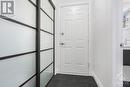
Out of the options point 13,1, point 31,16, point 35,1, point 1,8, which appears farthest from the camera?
point 35,1

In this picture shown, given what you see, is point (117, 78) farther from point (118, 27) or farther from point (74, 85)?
point (74, 85)

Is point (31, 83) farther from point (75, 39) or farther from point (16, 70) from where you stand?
point (75, 39)

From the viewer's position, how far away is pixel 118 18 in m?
1.50

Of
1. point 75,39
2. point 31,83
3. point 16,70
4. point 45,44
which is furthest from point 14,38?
point 75,39

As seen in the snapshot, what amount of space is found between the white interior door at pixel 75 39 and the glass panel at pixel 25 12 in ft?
6.37

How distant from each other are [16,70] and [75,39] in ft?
8.27

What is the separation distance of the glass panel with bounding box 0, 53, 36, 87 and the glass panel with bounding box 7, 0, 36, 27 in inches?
18.1

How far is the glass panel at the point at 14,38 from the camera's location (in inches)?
40.1

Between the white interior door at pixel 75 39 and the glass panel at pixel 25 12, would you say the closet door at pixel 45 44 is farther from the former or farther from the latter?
the white interior door at pixel 75 39

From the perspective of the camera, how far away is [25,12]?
4.78ft

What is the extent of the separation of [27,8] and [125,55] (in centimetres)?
306

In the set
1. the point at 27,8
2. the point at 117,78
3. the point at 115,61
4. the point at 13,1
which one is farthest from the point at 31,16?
the point at 117,78

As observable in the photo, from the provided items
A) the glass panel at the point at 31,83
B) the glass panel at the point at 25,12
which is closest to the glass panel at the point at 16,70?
the glass panel at the point at 31,83

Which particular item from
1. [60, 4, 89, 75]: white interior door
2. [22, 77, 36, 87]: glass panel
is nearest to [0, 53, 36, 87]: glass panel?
[22, 77, 36, 87]: glass panel
